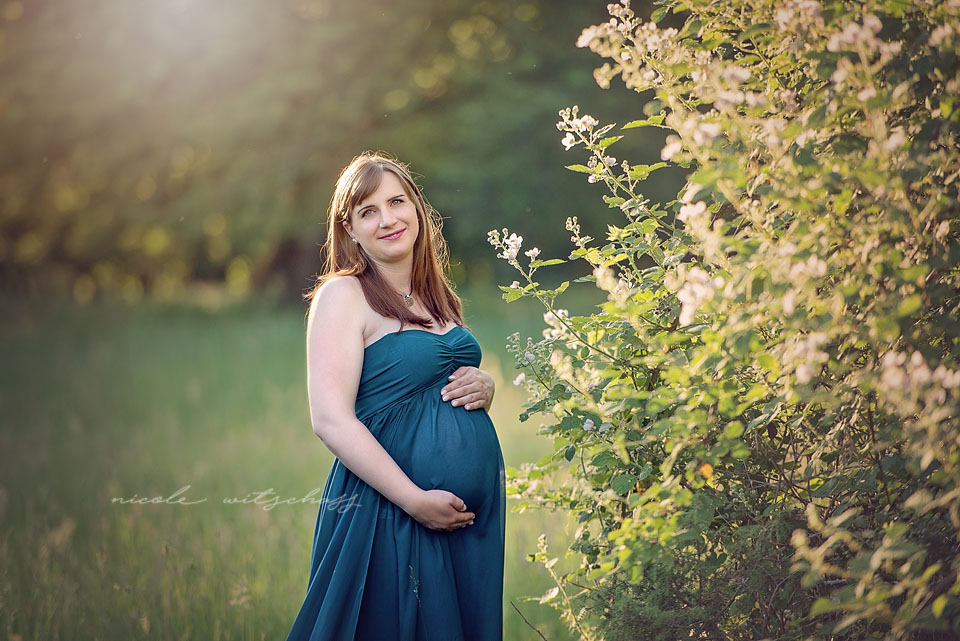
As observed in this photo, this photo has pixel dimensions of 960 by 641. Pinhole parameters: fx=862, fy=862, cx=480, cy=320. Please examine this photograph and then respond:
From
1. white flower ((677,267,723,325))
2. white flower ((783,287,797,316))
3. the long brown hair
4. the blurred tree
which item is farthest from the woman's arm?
the blurred tree

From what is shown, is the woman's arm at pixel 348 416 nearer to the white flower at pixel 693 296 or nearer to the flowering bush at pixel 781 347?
the flowering bush at pixel 781 347

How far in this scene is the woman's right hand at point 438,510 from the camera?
254 cm

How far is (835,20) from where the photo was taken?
6.02ft

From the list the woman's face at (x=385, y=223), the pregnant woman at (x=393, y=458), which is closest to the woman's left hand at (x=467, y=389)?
the pregnant woman at (x=393, y=458)

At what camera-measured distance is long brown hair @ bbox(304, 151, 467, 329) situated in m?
2.76

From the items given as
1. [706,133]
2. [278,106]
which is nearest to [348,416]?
[706,133]

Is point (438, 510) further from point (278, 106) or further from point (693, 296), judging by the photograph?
point (278, 106)

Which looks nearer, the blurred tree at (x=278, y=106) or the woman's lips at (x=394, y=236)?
the woman's lips at (x=394, y=236)

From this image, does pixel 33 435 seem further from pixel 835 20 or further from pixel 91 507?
pixel 835 20

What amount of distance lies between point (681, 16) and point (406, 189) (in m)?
8.83

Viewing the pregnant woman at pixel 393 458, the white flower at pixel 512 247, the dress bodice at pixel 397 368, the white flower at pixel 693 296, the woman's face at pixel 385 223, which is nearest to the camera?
the white flower at pixel 693 296

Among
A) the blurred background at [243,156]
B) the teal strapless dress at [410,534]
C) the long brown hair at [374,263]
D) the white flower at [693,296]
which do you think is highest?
the blurred background at [243,156]

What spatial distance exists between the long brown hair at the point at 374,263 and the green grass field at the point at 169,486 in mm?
875

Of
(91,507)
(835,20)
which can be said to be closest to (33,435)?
(91,507)
